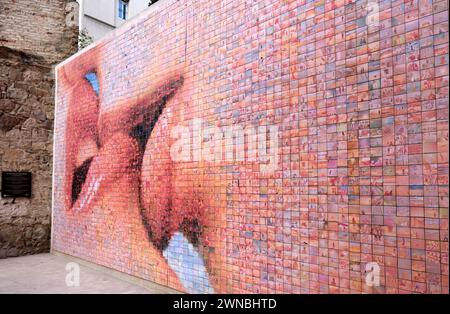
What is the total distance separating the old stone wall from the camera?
20.0 feet

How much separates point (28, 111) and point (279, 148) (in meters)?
4.97

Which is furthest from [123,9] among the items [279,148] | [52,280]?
[279,148]

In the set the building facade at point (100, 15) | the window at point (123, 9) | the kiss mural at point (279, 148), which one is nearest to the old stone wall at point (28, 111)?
the kiss mural at point (279, 148)

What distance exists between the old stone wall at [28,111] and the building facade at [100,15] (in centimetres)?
531

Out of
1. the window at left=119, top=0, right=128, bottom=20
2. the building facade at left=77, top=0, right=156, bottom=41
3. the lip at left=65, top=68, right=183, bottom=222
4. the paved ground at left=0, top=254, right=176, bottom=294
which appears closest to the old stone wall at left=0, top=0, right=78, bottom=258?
the paved ground at left=0, top=254, right=176, bottom=294

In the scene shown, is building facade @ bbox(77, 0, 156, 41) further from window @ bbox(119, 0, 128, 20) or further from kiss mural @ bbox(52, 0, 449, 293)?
kiss mural @ bbox(52, 0, 449, 293)

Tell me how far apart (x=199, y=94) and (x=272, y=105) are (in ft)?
3.04

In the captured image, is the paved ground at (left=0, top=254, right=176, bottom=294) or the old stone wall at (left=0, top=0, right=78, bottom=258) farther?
the old stone wall at (left=0, top=0, right=78, bottom=258)

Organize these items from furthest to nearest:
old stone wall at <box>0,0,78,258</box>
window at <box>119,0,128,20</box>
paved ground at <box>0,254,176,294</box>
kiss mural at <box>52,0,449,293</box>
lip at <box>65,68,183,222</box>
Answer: window at <box>119,0,128,20</box> → old stone wall at <box>0,0,78,258</box> → lip at <box>65,68,183,222</box> → paved ground at <box>0,254,176,294</box> → kiss mural at <box>52,0,449,293</box>

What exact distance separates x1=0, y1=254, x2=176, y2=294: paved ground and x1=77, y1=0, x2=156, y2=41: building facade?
830cm

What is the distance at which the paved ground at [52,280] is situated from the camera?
4121mm

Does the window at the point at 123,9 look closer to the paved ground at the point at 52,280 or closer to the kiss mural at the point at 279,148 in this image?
the kiss mural at the point at 279,148

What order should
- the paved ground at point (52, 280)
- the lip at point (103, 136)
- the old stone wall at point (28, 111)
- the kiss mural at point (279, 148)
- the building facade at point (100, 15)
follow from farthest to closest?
the building facade at point (100, 15)
the old stone wall at point (28, 111)
the lip at point (103, 136)
the paved ground at point (52, 280)
the kiss mural at point (279, 148)

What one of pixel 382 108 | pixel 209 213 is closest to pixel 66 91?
pixel 209 213
